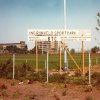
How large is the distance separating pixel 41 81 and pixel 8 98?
621 centimetres

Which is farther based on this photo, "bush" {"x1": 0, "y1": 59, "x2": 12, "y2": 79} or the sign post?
the sign post

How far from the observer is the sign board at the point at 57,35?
27.9 metres

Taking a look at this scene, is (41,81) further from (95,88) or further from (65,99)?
(65,99)

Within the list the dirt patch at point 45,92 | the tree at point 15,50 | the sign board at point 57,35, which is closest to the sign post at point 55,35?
the sign board at point 57,35

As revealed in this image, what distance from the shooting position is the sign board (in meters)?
27.9

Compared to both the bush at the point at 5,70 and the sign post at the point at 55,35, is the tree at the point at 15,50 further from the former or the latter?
the bush at the point at 5,70

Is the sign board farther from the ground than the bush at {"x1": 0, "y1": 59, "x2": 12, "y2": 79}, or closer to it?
farther from the ground

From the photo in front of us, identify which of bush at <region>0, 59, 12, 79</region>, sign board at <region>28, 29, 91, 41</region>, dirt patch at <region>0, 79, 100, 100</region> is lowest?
dirt patch at <region>0, 79, 100, 100</region>

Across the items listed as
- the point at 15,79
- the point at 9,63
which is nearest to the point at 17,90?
the point at 15,79

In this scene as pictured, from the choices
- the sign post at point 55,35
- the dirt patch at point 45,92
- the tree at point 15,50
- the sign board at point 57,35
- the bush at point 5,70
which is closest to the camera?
the dirt patch at point 45,92

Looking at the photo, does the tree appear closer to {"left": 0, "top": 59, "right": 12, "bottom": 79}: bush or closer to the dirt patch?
{"left": 0, "top": 59, "right": 12, "bottom": 79}: bush

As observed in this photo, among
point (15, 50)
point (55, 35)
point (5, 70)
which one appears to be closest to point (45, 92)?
point (5, 70)

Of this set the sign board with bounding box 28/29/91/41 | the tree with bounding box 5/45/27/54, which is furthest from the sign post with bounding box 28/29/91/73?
the tree with bounding box 5/45/27/54

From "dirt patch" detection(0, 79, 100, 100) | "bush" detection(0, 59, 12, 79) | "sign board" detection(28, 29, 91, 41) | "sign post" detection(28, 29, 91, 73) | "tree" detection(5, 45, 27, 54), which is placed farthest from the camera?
"tree" detection(5, 45, 27, 54)
